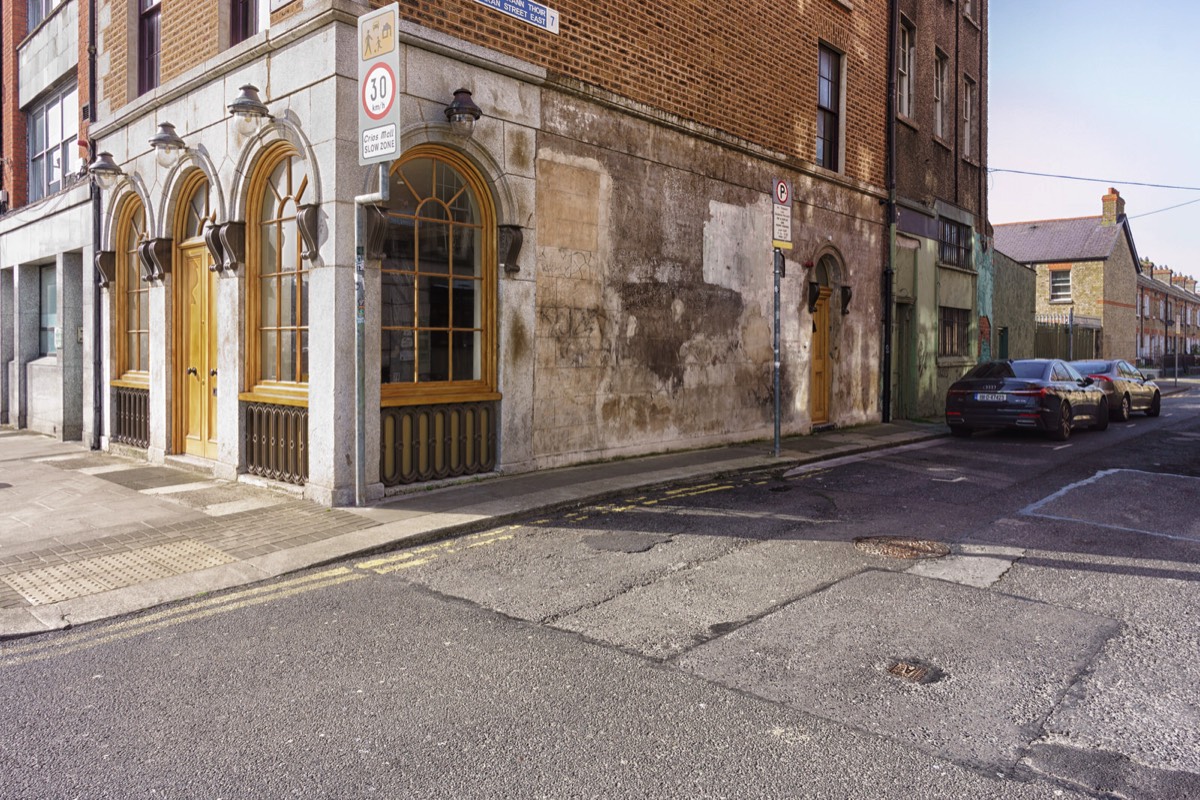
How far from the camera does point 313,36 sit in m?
8.09

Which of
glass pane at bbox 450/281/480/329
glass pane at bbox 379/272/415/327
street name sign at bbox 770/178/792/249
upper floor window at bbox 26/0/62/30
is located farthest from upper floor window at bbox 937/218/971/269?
upper floor window at bbox 26/0/62/30

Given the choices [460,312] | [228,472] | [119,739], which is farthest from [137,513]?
[119,739]

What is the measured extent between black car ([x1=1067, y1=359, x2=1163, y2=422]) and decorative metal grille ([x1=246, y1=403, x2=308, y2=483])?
16754mm

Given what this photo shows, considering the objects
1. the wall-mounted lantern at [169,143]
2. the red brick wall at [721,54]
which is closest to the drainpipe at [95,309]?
the wall-mounted lantern at [169,143]

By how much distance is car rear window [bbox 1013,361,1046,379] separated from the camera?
48.5 feet

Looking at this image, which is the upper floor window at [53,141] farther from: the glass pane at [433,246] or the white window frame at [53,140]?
the glass pane at [433,246]

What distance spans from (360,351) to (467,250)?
2085 millimetres

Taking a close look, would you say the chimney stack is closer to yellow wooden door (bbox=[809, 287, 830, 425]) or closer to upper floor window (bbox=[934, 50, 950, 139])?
→ upper floor window (bbox=[934, 50, 950, 139])

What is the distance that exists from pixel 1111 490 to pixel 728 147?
24.2ft

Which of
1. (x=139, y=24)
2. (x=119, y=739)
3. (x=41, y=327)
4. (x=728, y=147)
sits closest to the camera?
(x=119, y=739)

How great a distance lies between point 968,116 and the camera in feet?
70.3

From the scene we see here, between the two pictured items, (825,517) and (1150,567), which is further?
(825,517)

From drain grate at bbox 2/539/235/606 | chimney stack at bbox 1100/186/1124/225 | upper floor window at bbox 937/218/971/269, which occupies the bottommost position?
drain grate at bbox 2/539/235/606

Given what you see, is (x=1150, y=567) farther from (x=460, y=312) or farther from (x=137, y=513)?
(x=137, y=513)
